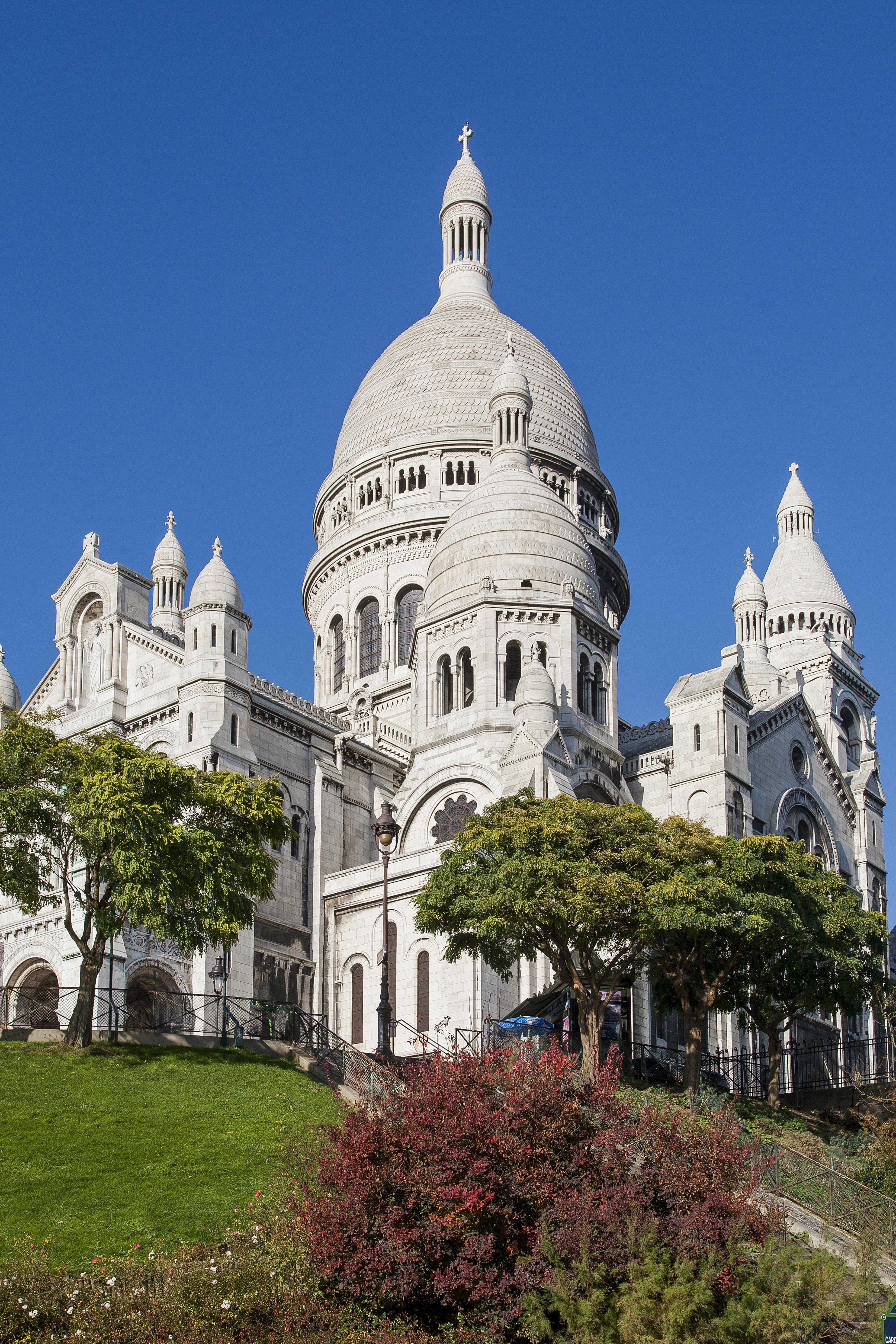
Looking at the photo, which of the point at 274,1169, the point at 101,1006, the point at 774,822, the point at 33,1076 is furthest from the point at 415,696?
the point at 274,1169

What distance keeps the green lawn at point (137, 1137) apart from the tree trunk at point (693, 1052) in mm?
10088

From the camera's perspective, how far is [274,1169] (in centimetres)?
2541

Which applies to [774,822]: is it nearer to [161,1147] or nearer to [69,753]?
[69,753]

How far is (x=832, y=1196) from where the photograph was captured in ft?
91.6

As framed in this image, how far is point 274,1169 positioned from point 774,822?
36.9 metres

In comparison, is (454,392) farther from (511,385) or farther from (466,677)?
(466,677)

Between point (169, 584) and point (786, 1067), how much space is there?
36377 mm

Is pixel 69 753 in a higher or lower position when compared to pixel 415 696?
lower

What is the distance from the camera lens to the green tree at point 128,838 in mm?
33625

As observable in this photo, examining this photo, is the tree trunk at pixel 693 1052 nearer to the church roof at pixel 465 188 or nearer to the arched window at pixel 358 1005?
the arched window at pixel 358 1005

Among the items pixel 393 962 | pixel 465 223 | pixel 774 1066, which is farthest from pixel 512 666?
pixel 465 223

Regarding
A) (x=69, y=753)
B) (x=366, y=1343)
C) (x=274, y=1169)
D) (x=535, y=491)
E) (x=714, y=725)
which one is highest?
(x=535, y=491)

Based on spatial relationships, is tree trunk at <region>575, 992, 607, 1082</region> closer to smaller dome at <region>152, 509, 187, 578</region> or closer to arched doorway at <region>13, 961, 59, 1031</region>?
arched doorway at <region>13, 961, 59, 1031</region>

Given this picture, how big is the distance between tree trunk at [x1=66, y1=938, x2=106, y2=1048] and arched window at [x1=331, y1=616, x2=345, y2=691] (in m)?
42.2
